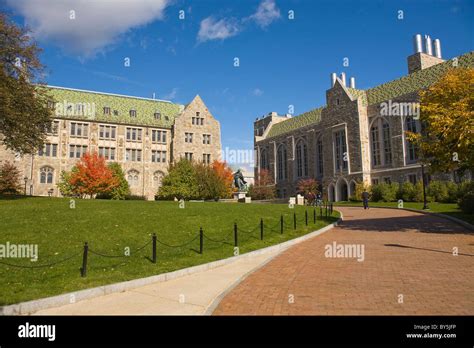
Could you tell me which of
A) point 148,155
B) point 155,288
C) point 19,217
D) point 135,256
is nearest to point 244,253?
point 135,256

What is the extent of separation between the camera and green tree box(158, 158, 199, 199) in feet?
146

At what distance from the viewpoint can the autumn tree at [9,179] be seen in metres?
42.9

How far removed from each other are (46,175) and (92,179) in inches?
479

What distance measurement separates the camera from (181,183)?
147ft

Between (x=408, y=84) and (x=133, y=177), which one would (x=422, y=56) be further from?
(x=133, y=177)

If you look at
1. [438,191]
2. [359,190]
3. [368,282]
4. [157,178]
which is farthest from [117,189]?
[368,282]

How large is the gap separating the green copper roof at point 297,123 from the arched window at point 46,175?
4583 centimetres

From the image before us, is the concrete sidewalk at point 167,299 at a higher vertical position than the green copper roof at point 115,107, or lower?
lower

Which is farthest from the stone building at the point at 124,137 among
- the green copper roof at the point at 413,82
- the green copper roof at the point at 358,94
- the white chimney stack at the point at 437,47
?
the white chimney stack at the point at 437,47

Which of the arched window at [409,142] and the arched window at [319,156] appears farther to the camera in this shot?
the arched window at [319,156]

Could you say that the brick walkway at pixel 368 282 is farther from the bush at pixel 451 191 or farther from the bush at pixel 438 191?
the bush at pixel 438 191
